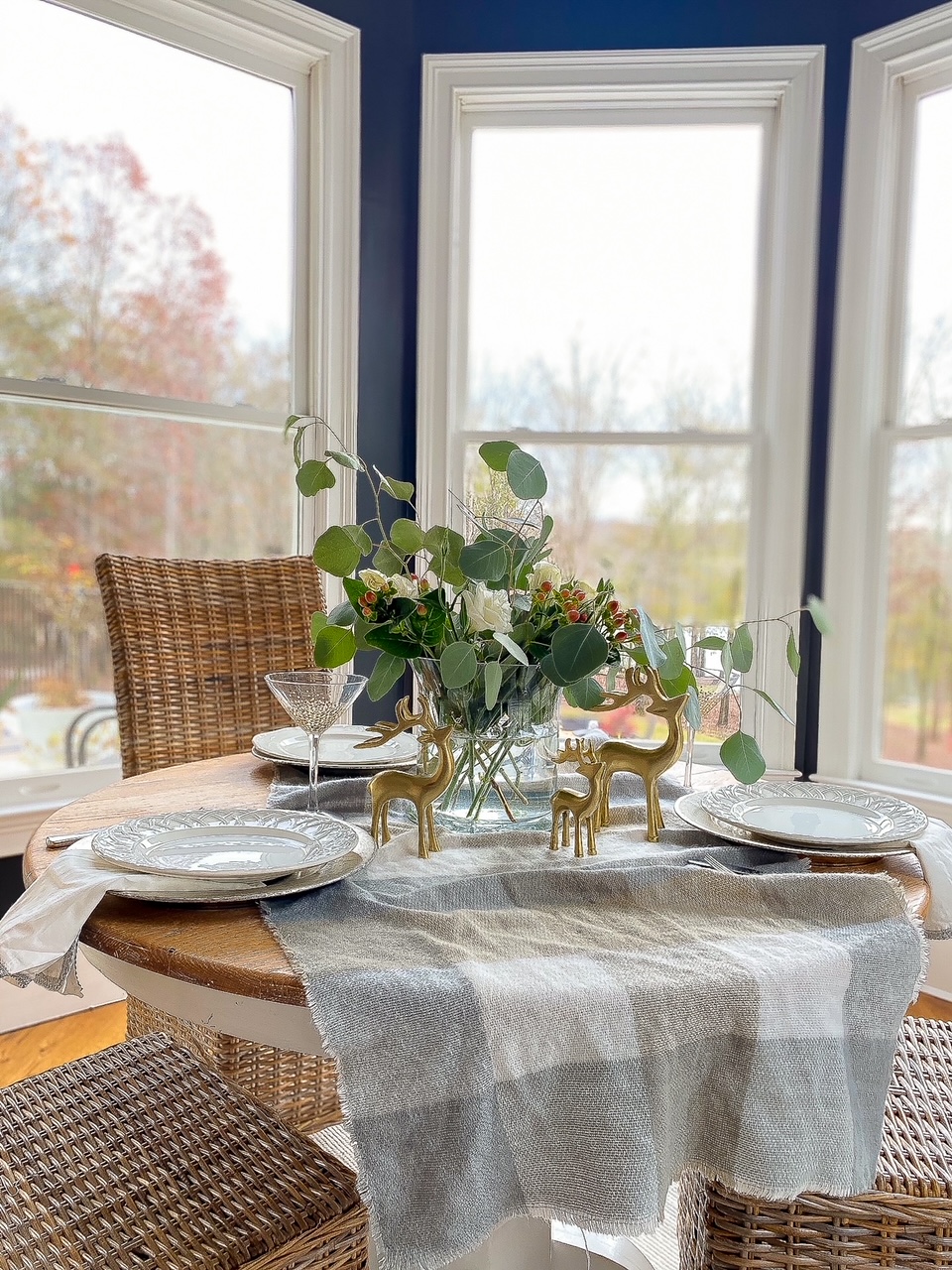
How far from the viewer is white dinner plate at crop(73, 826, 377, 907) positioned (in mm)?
957

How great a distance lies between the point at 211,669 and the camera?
1980mm

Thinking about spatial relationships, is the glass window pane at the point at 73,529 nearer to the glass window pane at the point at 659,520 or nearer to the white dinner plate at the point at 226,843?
the glass window pane at the point at 659,520

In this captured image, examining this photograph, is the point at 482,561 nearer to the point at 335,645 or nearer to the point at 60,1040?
the point at 335,645

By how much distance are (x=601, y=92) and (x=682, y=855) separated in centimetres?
255

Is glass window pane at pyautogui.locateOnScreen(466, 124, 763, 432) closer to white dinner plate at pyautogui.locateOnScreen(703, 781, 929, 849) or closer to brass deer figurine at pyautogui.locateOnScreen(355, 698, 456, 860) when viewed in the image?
white dinner plate at pyautogui.locateOnScreen(703, 781, 929, 849)

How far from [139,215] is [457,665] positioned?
2070 mm

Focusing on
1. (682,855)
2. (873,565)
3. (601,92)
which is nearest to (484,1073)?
(682,855)

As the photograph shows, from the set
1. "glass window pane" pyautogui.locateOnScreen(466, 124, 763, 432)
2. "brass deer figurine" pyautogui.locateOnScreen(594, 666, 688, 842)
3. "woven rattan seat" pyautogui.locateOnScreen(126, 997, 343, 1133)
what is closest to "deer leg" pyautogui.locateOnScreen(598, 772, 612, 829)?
"brass deer figurine" pyautogui.locateOnScreen(594, 666, 688, 842)

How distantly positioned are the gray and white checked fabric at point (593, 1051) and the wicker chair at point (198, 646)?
102 cm

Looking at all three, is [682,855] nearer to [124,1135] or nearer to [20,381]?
[124,1135]

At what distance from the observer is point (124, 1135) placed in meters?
1.13

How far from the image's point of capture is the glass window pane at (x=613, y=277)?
116 inches

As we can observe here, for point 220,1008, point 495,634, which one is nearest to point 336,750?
point 495,634

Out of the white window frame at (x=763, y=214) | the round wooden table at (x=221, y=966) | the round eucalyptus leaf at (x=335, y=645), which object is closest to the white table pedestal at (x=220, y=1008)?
the round wooden table at (x=221, y=966)
